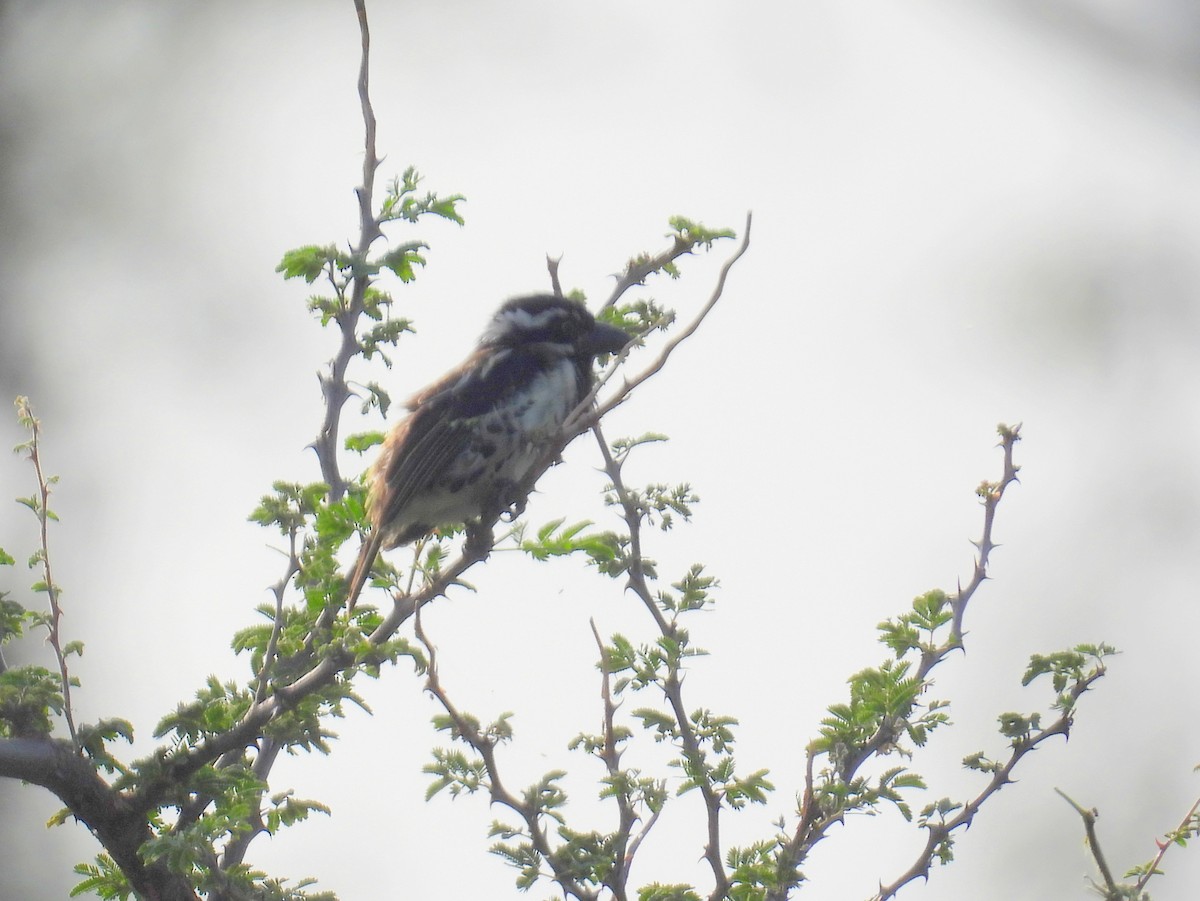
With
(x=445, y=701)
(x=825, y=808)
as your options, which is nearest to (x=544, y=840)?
(x=445, y=701)

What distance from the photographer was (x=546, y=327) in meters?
5.66

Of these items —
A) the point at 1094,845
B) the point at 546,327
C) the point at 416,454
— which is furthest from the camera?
the point at 546,327

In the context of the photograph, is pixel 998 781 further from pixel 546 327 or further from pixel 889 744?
pixel 546 327

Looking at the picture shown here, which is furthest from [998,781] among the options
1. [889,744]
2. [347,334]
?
[347,334]

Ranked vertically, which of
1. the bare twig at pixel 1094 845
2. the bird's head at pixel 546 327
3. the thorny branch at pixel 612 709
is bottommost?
the bare twig at pixel 1094 845

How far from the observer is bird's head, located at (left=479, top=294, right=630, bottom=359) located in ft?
17.9

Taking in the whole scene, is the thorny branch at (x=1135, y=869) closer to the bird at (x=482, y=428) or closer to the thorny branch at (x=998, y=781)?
the thorny branch at (x=998, y=781)

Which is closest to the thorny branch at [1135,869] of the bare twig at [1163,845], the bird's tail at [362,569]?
the bare twig at [1163,845]

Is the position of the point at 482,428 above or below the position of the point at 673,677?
above

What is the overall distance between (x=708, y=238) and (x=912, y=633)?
4.40 ft

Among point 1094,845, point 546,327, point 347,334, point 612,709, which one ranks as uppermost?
point 546,327

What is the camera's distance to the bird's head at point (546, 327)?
5.45 metres

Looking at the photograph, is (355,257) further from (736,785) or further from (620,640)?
(736,785)

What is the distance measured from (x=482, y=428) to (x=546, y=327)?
2.64 ft
